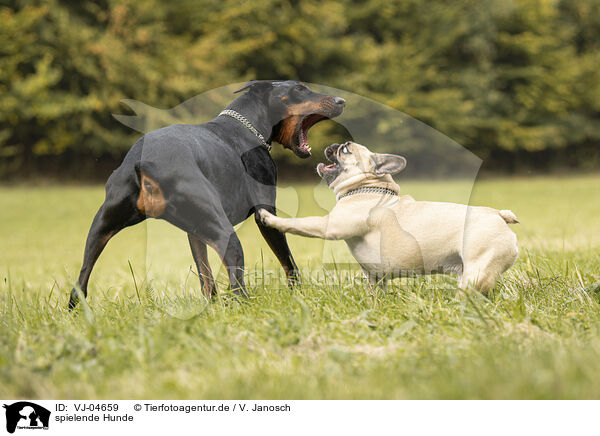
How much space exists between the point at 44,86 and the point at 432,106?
14.8m

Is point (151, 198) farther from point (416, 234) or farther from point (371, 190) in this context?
point (416, 234)

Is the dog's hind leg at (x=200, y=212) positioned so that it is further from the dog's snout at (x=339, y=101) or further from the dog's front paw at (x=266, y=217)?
the dog's snout at (x=339, y=101)

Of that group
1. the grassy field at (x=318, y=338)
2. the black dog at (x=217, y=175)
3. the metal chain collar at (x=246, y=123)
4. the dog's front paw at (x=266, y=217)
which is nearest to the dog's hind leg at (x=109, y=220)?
the black dog at (x=217, y=175)

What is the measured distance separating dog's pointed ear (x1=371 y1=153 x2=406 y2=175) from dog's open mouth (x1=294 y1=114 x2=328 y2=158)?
0.47 metres

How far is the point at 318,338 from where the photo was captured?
2.73 meters

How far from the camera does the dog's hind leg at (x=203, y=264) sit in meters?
3.54

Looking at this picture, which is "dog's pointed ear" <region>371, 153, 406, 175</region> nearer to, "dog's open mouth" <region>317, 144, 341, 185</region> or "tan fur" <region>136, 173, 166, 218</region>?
"dog's open mouth" <region>317, 144, 341, 185</region>

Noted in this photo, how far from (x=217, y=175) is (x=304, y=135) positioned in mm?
761

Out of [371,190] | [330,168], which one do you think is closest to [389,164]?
[371,190]

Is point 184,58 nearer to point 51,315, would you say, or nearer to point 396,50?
point 396,50

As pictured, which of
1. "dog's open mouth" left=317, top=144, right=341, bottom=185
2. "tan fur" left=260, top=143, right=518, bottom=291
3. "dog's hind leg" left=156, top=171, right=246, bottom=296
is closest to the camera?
"dog's hind leg" left=156, top=171, right=246, bottom=296

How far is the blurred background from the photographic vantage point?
18750mm
